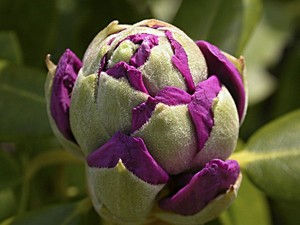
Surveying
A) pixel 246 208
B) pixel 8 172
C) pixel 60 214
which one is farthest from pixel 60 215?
pixel 246 208

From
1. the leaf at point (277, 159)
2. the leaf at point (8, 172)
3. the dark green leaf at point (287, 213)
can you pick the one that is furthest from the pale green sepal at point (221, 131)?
the dark green leaf at point (287, 213)

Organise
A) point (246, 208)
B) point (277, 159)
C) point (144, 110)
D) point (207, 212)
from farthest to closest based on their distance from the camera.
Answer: point (246, 208) < point (277, 159) < point (207, 212) < point (144, 110)

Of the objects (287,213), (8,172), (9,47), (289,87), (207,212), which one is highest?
(207,212)

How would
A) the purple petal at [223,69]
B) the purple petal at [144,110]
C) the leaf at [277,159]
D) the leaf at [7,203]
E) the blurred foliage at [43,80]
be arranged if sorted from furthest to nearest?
1. the leaf at [7,203]
2. the blurred foliage at [43,80]
3. the leaf at [277,159]
4. the purple petal at [223,69]
5. the purple petal at [144,110]

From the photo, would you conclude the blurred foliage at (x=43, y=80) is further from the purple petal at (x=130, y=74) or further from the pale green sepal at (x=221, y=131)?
the purple petal at (x=130, y=74)

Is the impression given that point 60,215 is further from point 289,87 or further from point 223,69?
point 289,87

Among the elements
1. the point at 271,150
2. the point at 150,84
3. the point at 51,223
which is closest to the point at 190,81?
the point at 150,84

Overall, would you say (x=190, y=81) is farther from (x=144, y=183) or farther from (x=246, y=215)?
(x=246, y=215)

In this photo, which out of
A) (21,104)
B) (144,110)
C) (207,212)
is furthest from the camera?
(21,104)
